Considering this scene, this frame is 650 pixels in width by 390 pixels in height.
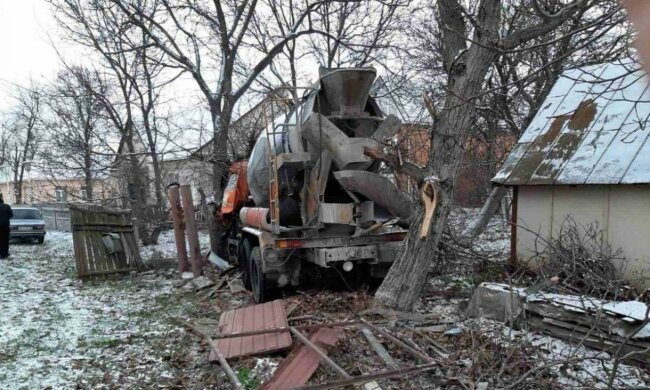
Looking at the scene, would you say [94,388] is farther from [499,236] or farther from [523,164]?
[499,236]

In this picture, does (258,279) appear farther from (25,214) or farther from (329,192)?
(25,214)

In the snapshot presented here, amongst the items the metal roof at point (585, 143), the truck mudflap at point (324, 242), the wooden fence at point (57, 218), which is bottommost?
the wooden fence at point (57, 218)

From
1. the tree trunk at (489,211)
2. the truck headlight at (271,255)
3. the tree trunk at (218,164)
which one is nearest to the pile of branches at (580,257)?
the truck headlight at (271,255)

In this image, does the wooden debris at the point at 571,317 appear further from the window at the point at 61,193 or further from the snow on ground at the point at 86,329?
the window at the point at 61,193

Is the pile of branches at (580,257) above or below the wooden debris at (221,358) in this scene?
above

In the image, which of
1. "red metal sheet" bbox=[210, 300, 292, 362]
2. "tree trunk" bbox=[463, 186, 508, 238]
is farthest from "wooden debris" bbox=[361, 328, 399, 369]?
"tree trunk" bbox=[463, 186, 508, 238]

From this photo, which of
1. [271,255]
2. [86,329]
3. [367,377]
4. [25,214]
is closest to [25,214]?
[25,214]

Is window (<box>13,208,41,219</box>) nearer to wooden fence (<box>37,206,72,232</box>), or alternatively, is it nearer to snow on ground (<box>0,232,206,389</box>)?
wooden fence (<box>37,206,72,232</box>)

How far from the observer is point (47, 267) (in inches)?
500

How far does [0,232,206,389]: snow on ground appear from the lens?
500cm

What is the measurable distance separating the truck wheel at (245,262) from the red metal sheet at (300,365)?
3.60 m

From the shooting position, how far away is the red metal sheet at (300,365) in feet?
13.9

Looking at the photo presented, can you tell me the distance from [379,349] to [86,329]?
14.3 feet

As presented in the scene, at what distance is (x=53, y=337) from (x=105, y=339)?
782 mm
